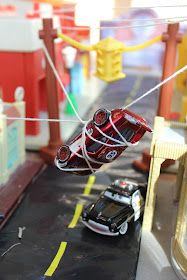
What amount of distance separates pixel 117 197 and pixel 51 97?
2.00m

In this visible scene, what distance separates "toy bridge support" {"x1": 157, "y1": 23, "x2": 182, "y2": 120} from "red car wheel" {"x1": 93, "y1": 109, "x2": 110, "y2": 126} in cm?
229

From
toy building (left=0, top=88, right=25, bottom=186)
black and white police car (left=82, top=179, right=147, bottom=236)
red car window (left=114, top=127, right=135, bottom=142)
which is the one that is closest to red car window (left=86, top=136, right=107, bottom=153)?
red car window (left=114, top=127, right=135, bottom=142)

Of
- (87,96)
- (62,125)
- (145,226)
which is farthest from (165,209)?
(87,96)

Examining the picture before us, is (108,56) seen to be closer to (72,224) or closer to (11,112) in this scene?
(11,112)

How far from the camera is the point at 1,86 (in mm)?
6207

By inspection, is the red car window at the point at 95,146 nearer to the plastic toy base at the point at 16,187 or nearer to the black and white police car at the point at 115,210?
the black and white police car at the point at 115,210

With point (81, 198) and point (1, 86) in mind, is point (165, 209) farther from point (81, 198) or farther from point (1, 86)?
point (1, 86)

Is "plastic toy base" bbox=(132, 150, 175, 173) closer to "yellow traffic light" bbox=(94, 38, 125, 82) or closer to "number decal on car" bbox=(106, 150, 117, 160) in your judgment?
"yellow traffic light" bbox=(94, 38, 125, 82)

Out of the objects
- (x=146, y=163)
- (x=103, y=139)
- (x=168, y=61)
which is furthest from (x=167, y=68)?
(x=103, y=139)

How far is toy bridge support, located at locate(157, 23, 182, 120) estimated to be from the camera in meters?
4.85

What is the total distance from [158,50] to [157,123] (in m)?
7.83

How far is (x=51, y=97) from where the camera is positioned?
540cm

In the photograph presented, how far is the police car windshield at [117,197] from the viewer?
4.06 meters

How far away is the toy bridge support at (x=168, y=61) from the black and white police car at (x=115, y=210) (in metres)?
1.43
